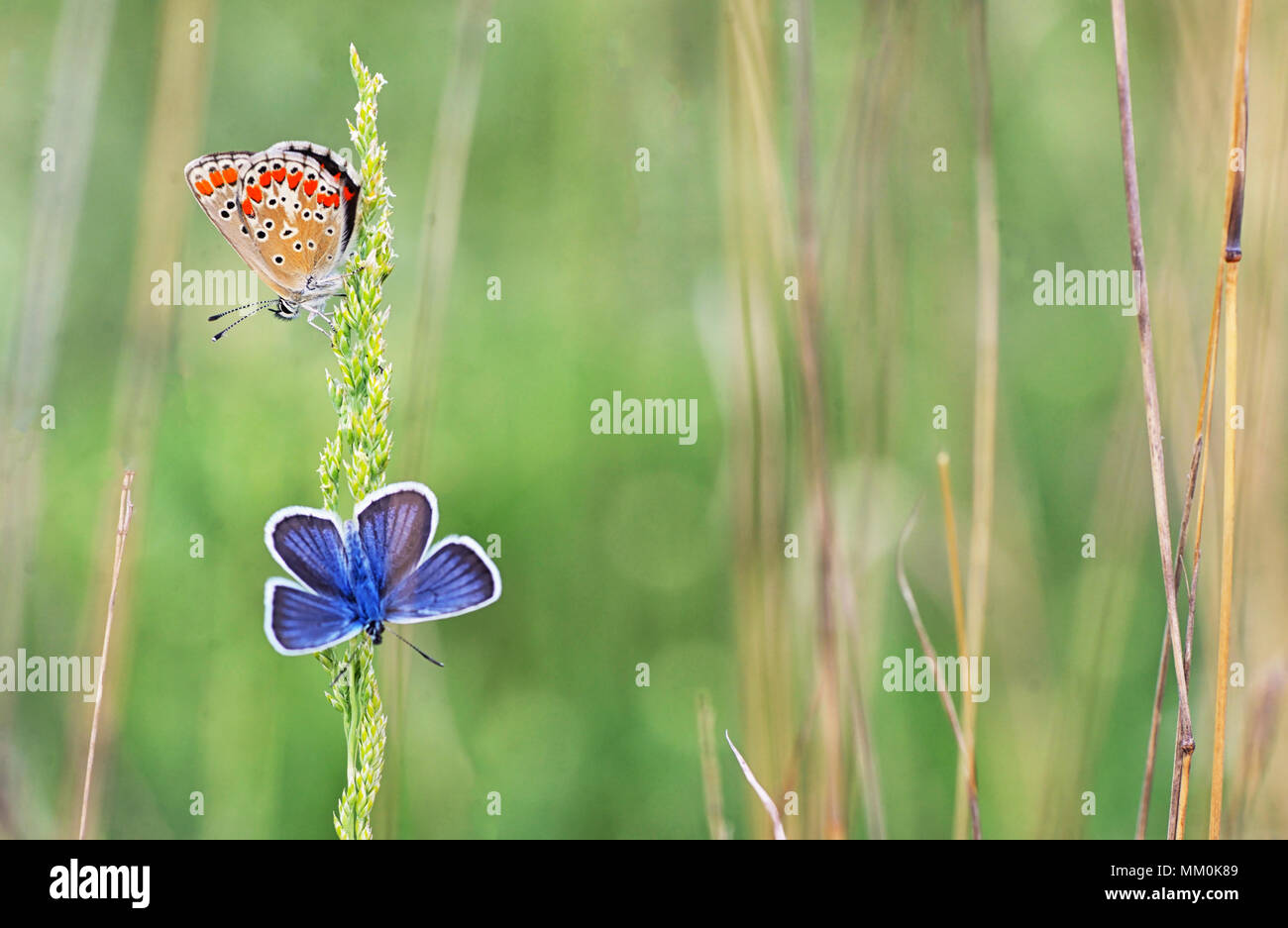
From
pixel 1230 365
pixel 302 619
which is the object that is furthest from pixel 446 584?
pixel 1230 365

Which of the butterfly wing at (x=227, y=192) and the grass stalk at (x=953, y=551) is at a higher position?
the butterfly wing at (x=227, y=192)

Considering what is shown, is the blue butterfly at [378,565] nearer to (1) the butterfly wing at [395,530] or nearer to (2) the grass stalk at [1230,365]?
(1) the butterfly wing at [395,530]

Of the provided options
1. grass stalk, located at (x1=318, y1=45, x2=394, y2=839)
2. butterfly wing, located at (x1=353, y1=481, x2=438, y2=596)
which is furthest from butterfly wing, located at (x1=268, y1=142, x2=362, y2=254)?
butterfly wing, located at (x1=353, y1=481, x2=438, y2=596)

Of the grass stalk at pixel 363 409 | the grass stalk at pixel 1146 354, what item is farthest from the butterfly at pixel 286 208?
the grass stalk at pixel 1146 354

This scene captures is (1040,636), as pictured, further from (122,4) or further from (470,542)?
(122,4)

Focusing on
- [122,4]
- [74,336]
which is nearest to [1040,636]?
[74,336]

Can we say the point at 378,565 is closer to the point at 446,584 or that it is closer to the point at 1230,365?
the point at 446,584
